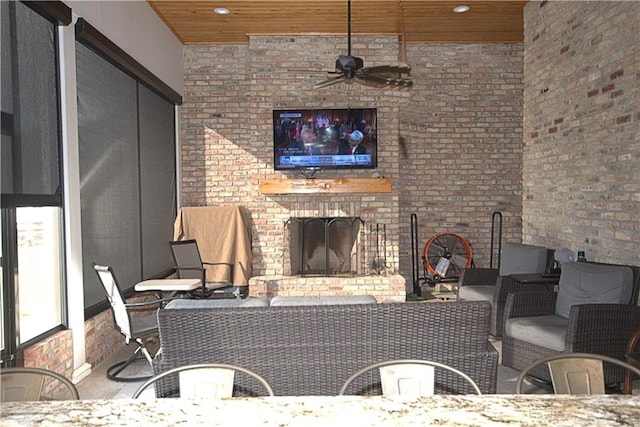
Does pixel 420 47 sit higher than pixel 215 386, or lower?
higher

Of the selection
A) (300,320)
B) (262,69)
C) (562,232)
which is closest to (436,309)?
(300,320)

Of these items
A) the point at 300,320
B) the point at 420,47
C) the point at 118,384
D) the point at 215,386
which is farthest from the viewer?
the point at 420,47

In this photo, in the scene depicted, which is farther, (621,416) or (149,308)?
(149,308)

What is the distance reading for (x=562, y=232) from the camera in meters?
4.93

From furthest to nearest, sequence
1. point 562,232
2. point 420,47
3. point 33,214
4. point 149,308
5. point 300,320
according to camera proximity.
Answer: point 420,47, point 149,308, point 562,232, point 33,214, point 300,320

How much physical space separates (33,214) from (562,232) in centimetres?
440

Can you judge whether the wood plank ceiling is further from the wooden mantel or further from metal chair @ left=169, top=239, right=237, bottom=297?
metal chair @ left=169, top=239, right=237, bottom=297

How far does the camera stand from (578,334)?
10.9 feet

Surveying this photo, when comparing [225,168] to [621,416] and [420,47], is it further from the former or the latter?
[621,416]

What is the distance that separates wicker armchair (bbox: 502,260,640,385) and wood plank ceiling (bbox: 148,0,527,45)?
363 centimetres

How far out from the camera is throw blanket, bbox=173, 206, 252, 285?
22.2ft

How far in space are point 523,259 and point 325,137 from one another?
288cm

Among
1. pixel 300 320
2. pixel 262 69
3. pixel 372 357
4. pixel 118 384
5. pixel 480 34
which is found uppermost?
pixel 480 34

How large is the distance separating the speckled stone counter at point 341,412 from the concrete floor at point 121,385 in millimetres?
2355
